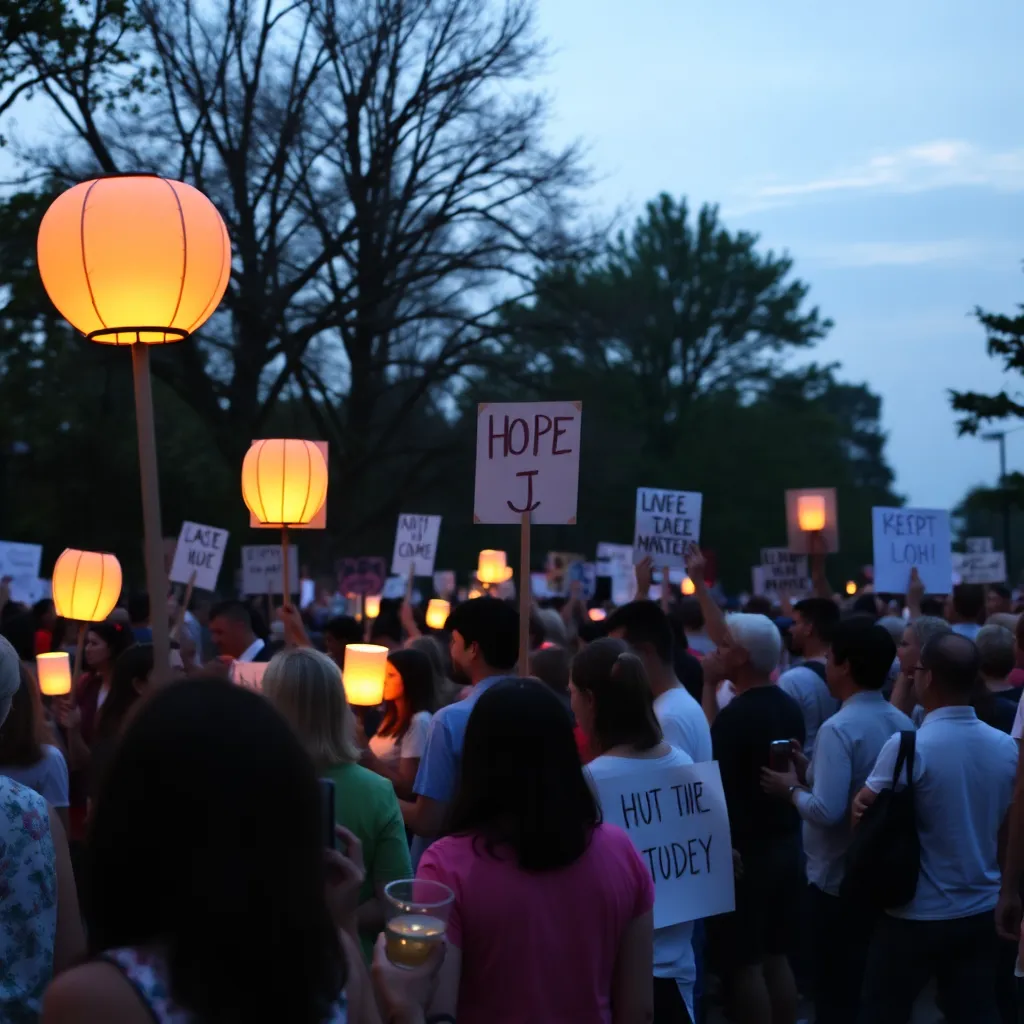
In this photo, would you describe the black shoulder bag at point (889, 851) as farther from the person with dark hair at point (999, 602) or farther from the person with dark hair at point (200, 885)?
the person with dark hair at point (999, 602)

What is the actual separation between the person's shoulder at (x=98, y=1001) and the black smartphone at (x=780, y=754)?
157 inches

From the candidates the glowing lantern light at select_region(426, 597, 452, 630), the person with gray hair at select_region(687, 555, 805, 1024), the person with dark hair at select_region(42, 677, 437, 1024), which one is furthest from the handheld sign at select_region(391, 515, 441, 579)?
the person with dark hair at select_region(42, 677, 437, 1024)

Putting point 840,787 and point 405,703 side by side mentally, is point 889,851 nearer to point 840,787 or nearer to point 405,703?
point 840,787

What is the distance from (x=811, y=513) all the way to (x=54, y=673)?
21.5 feet

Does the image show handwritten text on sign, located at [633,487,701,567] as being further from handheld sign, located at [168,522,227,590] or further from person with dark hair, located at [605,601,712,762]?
person with dark hair, located at [605,601,712,762]

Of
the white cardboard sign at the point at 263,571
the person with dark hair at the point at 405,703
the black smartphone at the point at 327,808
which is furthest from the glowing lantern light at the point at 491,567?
the black smartphone at the point at 327,808

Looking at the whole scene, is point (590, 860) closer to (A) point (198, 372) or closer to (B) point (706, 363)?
(A) point (198, 372)

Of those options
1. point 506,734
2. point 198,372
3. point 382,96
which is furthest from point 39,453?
point 506,734

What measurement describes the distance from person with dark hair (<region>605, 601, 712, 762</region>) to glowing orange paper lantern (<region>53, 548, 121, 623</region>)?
169 inches

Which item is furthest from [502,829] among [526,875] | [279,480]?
[279,480]

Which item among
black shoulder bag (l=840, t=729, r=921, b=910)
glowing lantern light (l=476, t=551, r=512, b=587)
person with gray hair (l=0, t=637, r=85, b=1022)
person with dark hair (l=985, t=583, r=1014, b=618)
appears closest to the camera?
person with gray hair (l=0, t=637, r=85, b=1022)

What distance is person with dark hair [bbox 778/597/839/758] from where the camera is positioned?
7.24 metres

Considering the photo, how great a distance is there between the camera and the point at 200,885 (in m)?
1.75

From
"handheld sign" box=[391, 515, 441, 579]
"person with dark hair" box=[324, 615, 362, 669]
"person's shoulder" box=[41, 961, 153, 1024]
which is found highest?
"handheld sign" box=[391, 515, 441, 579]
